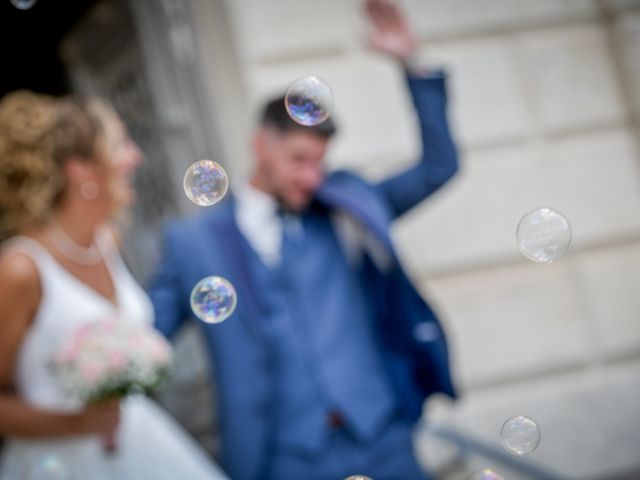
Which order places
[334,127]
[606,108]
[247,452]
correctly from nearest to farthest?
[247,452] → [334,127] → [606,108]

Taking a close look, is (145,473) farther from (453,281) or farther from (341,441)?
(453,281)

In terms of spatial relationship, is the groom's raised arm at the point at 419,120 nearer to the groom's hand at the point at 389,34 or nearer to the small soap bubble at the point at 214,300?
the groom's hand at the point at 389,34

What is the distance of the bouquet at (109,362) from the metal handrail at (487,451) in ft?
3.67

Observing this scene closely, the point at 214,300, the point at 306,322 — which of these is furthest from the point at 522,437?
the point at 214,300

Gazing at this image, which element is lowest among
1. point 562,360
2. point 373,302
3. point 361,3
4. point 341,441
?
point 562,360

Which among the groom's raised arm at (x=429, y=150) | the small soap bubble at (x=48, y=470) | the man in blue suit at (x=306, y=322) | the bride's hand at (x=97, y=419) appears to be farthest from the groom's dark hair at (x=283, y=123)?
the small soap bubble at (x=48, y=470)

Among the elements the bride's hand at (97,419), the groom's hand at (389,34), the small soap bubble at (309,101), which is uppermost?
the groom's hand at (389,34)

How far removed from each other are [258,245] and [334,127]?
1.23ft

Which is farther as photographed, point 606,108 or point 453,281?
point 606,108

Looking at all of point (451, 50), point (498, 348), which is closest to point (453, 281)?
point (498, 348)

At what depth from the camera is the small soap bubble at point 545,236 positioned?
259cm

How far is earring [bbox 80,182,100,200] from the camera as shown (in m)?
2.54

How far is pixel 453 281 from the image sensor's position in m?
3.66

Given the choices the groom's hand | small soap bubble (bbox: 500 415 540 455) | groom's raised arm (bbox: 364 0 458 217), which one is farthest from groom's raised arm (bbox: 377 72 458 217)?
small soap bubble (bbox: 500 415 540 455)
